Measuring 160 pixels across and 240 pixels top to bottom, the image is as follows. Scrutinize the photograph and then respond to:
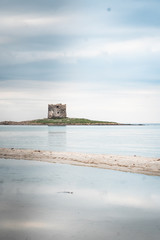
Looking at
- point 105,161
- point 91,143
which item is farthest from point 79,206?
point 91,143

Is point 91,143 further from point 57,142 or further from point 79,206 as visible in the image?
point 79,206

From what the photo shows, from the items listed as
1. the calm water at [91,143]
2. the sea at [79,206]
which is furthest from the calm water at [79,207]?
the calm water at [91,143]

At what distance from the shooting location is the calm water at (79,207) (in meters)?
10.6

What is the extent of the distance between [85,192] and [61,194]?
1.38 m

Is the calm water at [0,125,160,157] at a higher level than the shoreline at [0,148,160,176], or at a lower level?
lower

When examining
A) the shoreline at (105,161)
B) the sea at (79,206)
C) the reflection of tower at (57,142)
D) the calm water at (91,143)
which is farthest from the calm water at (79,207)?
the reflection of tower at (57,142)

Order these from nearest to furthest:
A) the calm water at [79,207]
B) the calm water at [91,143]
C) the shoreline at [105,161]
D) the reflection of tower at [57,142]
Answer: the calm water at [79,207], the shoreline at [105,161], the calm water at [91,143], the reflection of tower at [57,142]

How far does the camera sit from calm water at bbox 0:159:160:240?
1065 cm

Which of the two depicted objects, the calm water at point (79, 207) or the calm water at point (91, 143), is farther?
the calm water at point (91, 143)

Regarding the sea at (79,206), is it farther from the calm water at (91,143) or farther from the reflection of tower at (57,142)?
the reflection of tower at (57,142)

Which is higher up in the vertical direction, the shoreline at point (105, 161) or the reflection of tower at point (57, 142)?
the shoreline at point (105, 161)

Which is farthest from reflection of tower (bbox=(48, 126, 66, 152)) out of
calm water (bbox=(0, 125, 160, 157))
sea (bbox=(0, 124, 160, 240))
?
sea (bbox=(0, 124, 160, 240))

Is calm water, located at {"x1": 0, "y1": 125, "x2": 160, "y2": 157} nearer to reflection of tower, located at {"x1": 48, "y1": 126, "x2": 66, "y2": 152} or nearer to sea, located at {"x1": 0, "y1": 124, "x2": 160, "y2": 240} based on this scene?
reflection of tower, located at {"x1": 48, "y1": 126, "x2": 66, "y2": 152}

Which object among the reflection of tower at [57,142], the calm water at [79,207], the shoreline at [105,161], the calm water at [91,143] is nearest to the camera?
the calm water at [79,207]
